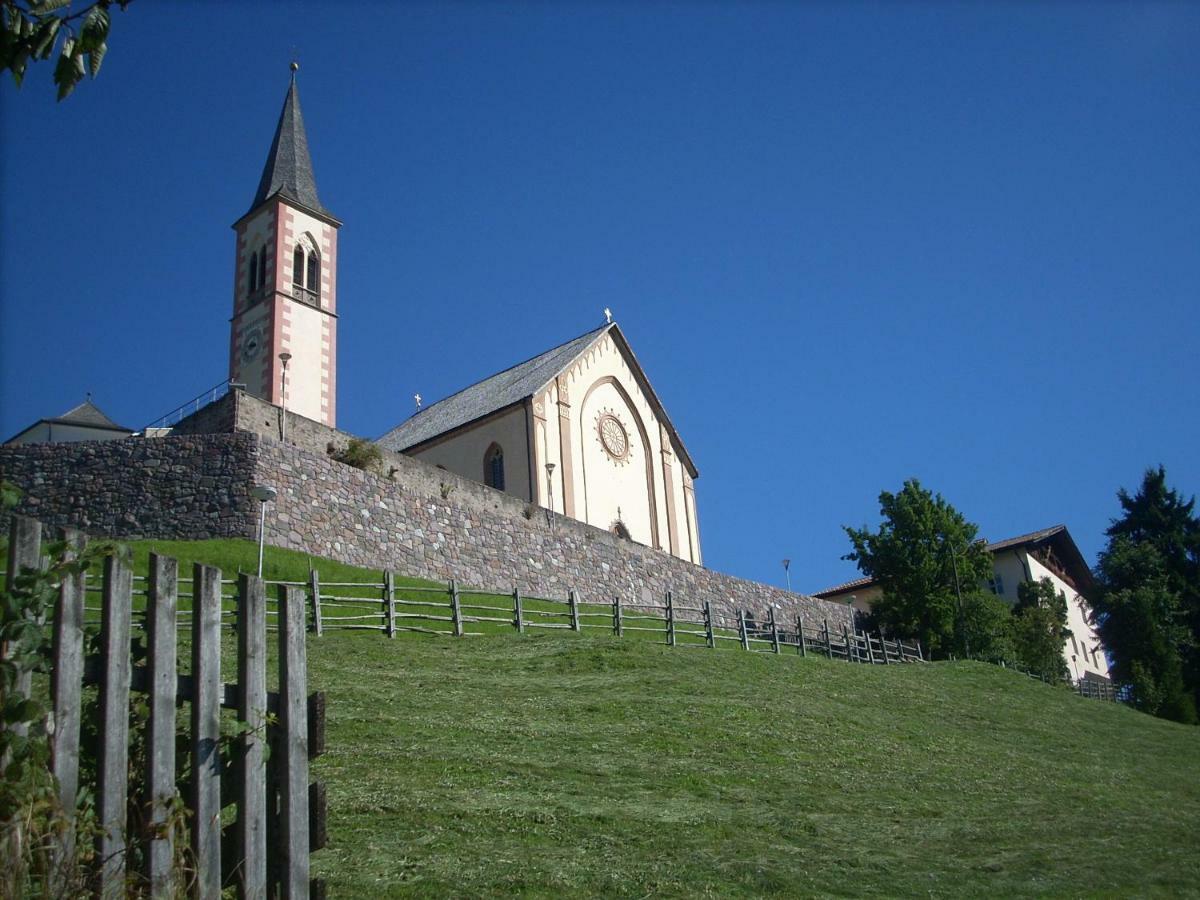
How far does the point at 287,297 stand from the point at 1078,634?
39.7 metres

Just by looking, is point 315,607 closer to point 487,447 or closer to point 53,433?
point 53,433

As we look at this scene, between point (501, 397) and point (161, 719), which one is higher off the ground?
point (501, 397)

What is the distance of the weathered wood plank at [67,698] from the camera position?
5.18 m

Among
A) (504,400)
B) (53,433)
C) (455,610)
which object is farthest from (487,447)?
(455,610)

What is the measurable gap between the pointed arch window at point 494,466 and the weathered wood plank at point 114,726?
39595 mm

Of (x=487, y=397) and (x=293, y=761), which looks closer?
(x=293, y=761)

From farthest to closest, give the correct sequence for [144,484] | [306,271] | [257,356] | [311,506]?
[306,271] → [257,356] → [311,506] → [144,484]

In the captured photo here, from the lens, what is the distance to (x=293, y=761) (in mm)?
6188

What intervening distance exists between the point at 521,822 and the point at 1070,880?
17.8 ft

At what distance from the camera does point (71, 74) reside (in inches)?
161

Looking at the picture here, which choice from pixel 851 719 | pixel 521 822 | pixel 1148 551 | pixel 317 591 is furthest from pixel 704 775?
pixel 1148 551

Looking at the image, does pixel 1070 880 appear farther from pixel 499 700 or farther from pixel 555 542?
pixel 555 542

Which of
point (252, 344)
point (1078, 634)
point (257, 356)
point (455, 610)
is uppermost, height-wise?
point (252, 344)

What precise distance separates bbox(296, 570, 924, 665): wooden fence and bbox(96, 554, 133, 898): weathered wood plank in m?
14.9
